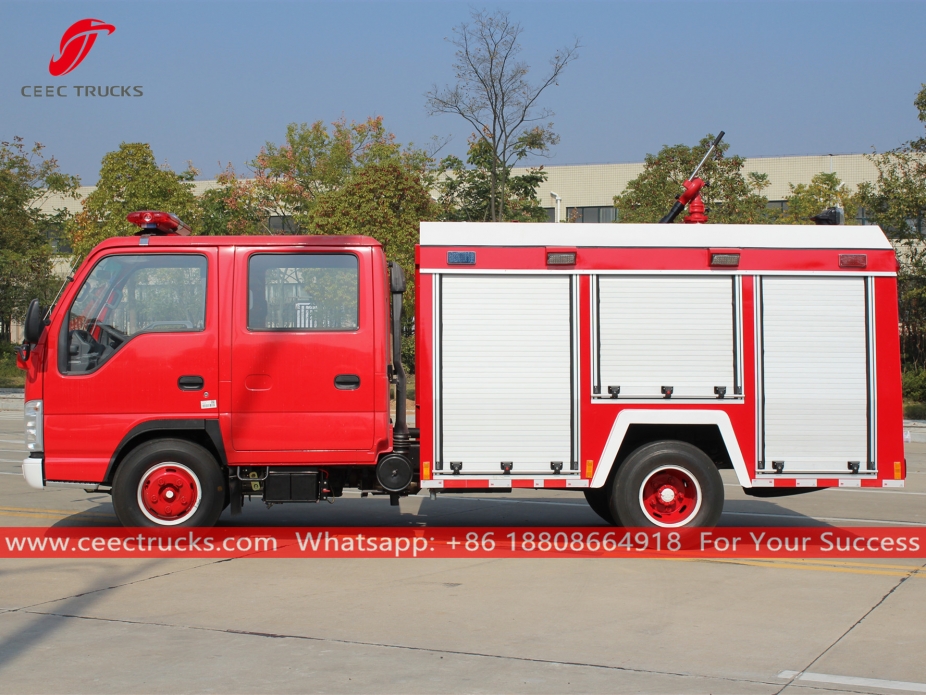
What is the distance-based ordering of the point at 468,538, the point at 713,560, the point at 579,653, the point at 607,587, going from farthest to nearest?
1. the point at 468,538
2. the point at 713,560
3. the point at 607,587
4. the point at 579,653

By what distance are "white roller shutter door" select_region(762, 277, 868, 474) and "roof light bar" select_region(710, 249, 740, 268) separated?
1.07ft

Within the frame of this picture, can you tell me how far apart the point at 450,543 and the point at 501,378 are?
5.29 feet

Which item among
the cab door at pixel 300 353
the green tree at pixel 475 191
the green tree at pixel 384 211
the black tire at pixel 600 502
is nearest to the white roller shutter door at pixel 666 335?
the black tire at pixel 600 502

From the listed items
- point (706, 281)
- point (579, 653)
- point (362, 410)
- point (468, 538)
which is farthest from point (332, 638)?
point (706, 281)

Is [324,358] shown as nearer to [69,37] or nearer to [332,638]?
[332,638]

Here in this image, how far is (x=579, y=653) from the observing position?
5.32 meters

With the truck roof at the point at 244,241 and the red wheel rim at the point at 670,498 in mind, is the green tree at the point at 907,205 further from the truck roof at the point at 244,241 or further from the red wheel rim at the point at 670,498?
→ the truck roof at the point at 244,241

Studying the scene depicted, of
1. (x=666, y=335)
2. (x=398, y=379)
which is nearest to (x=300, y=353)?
(x=398, y=379)

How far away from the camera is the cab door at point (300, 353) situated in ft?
26.2

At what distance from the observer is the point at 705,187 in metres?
29.7

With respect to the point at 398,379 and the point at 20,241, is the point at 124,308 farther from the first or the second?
the point at 20,241

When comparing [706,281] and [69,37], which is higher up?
[69,37]

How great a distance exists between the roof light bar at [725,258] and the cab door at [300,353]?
9.30 feet

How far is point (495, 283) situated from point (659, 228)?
1439 mm
